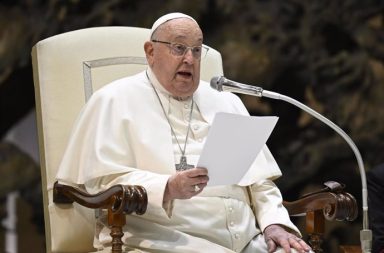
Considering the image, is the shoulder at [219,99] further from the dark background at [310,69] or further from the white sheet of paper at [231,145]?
the dark background at [310,69]

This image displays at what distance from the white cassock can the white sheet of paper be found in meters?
0.25

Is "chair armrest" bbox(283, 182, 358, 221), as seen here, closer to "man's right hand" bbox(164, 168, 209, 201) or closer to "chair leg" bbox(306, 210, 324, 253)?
"chair leg" bbox(306, 210, 324, 253)

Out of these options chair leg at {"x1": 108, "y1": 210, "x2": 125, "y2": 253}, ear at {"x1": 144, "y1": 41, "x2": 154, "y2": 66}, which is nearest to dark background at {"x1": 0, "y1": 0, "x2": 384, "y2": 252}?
ear at {"x1": 144, "y1": 41, "x2": 154, "y2": 66}

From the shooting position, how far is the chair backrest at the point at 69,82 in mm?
4020

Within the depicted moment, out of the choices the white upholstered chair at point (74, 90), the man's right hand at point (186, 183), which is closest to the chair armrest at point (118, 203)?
the man's right hand at point (186, 183)

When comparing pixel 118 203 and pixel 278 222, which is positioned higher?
pixel 118 203

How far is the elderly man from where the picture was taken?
3.74 m

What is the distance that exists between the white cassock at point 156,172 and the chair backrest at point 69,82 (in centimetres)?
16

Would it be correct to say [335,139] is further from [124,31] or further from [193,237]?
[193,237]

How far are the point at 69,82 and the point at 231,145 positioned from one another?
44.4 inches

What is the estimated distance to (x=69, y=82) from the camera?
4262 millimetres

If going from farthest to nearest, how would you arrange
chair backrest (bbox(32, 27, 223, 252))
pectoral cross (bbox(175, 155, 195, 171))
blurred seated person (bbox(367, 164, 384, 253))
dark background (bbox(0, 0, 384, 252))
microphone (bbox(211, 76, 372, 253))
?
1. dark background (bbox(0, 0, 384, 252))
2. blurred seated person (bbox(367, 164, 384, 253))
3. chair backrest (bbox(32, 27, 223, 252))
4. pectoral cross (bbox(175, 155, 195, 171))
5. microphone (bbox(211, 76, 372, 253))

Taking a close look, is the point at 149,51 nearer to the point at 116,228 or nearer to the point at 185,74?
the point at 185,74

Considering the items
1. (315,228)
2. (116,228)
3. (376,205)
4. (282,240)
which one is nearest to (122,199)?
(116,228)
